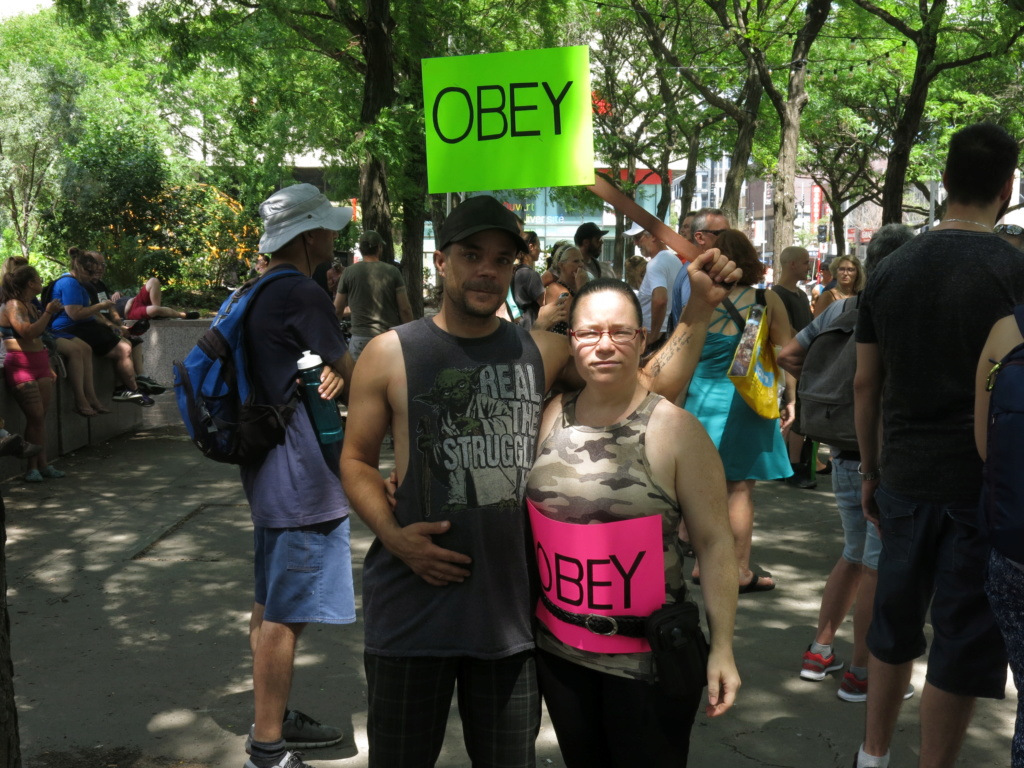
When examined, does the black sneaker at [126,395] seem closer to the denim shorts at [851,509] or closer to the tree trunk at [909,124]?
the denim shorts at [851,509]

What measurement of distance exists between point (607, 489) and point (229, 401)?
1.61m

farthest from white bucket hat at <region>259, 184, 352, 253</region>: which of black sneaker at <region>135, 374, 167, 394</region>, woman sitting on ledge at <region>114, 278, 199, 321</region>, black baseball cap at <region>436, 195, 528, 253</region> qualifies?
woman sitting on ledge at <region>114, 278, 199, 321</region>

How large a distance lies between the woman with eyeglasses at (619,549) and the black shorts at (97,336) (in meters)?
9.21

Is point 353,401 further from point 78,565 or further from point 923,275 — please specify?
point 78,565

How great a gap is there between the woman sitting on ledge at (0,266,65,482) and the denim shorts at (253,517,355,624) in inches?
234

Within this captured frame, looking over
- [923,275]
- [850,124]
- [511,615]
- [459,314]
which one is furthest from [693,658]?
[850,124]

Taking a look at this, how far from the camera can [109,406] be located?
1134cm

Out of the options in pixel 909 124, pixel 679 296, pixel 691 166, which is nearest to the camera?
pixel 679 296

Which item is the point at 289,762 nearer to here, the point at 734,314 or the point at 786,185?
the point at 734,314

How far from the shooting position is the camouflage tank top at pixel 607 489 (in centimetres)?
259

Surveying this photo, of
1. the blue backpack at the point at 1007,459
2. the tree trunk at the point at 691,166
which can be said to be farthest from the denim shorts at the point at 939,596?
the tree trunk at the point at 691,166

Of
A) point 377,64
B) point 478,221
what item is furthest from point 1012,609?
point 377,64

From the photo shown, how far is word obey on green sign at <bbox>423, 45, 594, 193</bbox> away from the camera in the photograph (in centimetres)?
314

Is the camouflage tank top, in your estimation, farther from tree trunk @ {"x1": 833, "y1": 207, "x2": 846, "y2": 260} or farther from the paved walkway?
tree trunk @ {"x1": 833, "y1": 207, "x2": 846, "y2": 260}
